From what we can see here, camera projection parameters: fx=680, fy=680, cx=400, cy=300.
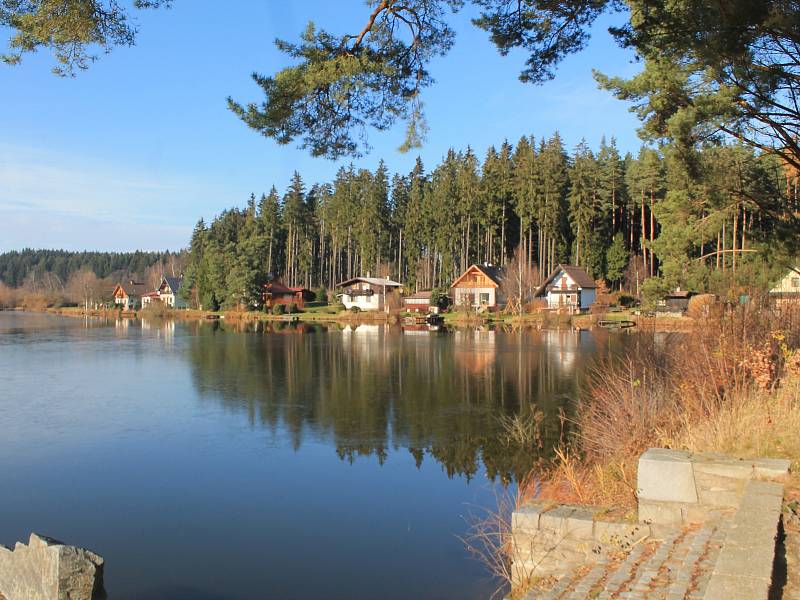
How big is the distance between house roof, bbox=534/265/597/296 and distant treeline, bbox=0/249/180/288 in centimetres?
10655

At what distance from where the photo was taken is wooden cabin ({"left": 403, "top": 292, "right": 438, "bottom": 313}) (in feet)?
206

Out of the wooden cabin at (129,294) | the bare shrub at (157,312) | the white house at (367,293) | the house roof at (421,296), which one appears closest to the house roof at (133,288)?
the wooden cabin at (129,294)

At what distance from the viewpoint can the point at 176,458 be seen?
13078mm

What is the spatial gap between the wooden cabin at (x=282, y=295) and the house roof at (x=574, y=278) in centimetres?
2526

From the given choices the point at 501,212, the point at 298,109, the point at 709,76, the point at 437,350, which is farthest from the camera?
the point at 501,212

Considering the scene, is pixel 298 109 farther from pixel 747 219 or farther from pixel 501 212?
pixel 501 212

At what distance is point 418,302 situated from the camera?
6356cm

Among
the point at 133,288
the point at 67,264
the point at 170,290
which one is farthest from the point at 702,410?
the point at 67,264

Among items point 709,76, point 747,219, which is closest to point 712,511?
point 709,76

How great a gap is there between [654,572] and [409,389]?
16458 millimetres

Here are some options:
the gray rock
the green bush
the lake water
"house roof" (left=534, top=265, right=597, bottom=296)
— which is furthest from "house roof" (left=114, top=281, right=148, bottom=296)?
the gray rock

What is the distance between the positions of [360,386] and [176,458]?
30.4 ft

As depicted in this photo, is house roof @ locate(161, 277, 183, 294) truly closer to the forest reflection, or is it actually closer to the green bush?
the forest reflection

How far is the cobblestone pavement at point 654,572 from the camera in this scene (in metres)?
4.43
